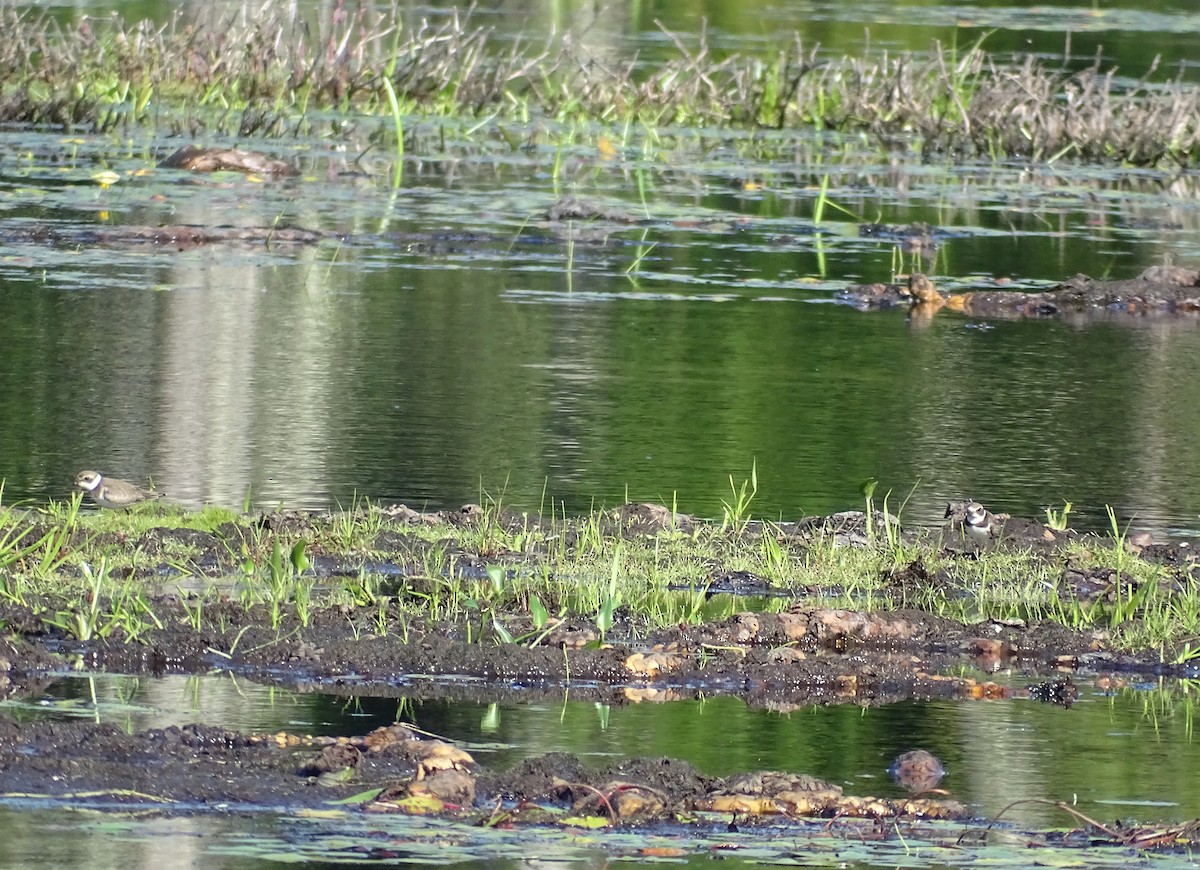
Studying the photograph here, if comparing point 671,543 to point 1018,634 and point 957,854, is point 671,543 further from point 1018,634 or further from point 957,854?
point 957,854

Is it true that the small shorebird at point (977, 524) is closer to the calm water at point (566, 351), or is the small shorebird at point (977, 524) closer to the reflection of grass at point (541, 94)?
the calm water at point (566, 351)

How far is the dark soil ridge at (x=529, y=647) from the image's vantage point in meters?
6.86

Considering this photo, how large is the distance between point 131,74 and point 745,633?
15718mm

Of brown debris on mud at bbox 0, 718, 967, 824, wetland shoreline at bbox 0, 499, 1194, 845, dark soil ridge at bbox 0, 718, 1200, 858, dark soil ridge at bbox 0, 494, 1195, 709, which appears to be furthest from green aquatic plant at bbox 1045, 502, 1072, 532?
brown debris on mud at bbox 0, 718, 967, 824

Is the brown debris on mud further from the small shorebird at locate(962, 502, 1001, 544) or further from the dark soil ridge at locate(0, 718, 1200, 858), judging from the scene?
the small shorebird at locate(962, 502, 1001, 544)

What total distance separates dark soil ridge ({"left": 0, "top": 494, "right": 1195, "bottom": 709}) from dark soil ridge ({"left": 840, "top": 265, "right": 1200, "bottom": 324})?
281 inches

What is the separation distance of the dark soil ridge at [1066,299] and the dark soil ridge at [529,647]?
7137 mm

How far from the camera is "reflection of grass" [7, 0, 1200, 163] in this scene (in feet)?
70.4

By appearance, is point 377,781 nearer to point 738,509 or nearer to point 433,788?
point 433,788

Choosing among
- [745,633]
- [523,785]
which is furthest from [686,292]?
[523,785]

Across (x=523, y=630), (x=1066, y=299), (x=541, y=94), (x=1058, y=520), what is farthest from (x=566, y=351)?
(x=541, y=94)

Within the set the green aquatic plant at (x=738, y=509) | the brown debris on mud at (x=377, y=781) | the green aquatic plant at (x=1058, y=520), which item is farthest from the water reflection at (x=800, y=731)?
the green aquatic plant at (x=1058, y=520)

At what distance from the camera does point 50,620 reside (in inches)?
→ 275

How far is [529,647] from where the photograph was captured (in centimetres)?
702
